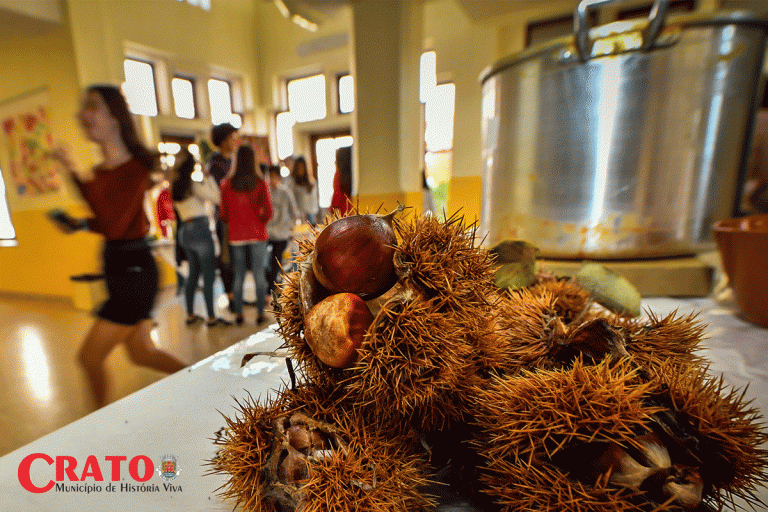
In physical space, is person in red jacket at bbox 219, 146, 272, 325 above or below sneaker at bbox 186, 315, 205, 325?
above

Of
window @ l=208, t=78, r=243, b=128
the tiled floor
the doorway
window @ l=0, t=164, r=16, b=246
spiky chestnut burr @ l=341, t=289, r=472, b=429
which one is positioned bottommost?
the tiled floor

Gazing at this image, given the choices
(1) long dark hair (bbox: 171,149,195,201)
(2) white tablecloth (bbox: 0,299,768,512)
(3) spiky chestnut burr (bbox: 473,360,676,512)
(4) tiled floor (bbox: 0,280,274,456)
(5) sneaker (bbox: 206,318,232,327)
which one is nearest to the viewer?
(3) spiky chestnut burr (bbox: 473,360,676,512)

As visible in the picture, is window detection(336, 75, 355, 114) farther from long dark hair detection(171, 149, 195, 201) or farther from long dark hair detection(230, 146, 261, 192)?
long dark hair detection(171, 149, 195, 201)

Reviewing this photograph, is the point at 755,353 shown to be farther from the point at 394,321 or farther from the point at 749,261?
the point at 394,321

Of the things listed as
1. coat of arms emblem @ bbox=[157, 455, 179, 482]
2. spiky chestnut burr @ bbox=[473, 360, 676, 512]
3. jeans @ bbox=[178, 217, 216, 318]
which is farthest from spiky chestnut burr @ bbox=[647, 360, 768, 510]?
jeans @ bbox=[178, 217, 216, 318]

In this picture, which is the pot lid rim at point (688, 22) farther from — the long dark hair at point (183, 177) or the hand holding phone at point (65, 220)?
the hand holding phone at point (65, 220)

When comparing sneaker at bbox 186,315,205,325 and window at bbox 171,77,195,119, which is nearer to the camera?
window at bbox 171,77,195,119

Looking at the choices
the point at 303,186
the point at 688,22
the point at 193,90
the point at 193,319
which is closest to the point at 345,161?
the point at 303,186

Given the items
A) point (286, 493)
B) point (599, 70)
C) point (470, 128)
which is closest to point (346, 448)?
point (286, 493)

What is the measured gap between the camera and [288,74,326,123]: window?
77cm

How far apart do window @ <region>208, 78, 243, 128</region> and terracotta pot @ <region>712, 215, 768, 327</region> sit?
1092 millimetres

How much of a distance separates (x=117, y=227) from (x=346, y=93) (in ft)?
2.00

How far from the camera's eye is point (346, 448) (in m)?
0.24

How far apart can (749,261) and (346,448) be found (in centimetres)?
90
